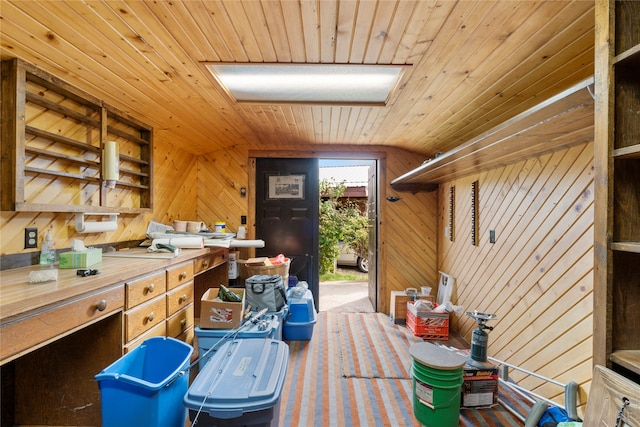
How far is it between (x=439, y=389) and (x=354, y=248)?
219 inches

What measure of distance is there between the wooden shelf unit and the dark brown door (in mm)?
1718

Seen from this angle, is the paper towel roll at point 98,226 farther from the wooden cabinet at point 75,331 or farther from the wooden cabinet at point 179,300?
the wooden cabinet at point 179,300

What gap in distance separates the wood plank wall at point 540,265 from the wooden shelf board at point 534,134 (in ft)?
0.54

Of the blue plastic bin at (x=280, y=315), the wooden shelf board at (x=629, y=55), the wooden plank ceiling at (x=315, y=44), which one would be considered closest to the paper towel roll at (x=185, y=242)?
the blue plastic bin at (x=280, y=315)

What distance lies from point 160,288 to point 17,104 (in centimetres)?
137

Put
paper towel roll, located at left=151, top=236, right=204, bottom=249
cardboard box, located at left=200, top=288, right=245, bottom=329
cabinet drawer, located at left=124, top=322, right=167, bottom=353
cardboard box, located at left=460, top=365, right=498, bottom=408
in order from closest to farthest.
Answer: cabinet drawer, located at left=124, top=322, right=167, bottom=353 → cardboard box, located at left=460, top=365, right=498, bottom=408 → cardboard box, located at left=200, top=288, right=245, bottom=329 → paper towel roll, located at left=151, top=236, right=204, bottom=249

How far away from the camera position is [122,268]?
1.78 metres

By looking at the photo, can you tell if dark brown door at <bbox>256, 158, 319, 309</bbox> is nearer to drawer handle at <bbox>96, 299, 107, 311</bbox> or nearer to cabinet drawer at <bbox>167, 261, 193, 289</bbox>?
cabinet drawer at <bbox>167, 261, 193, 289</bbox>

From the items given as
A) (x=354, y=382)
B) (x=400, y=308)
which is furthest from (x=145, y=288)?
(x=400, y=308)

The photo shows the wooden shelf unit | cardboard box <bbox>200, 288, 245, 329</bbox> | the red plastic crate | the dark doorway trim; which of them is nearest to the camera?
the wooden shelf unit

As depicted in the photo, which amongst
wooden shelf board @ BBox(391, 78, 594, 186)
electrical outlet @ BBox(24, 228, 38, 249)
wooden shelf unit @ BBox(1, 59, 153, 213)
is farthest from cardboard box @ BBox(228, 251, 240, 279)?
wooden shelf board @ BBox(391, 78, 594, 186)

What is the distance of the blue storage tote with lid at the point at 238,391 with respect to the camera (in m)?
1.32

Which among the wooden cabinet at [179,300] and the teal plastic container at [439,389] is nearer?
the teal plastic container at [439,389]

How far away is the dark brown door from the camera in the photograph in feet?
13.4
